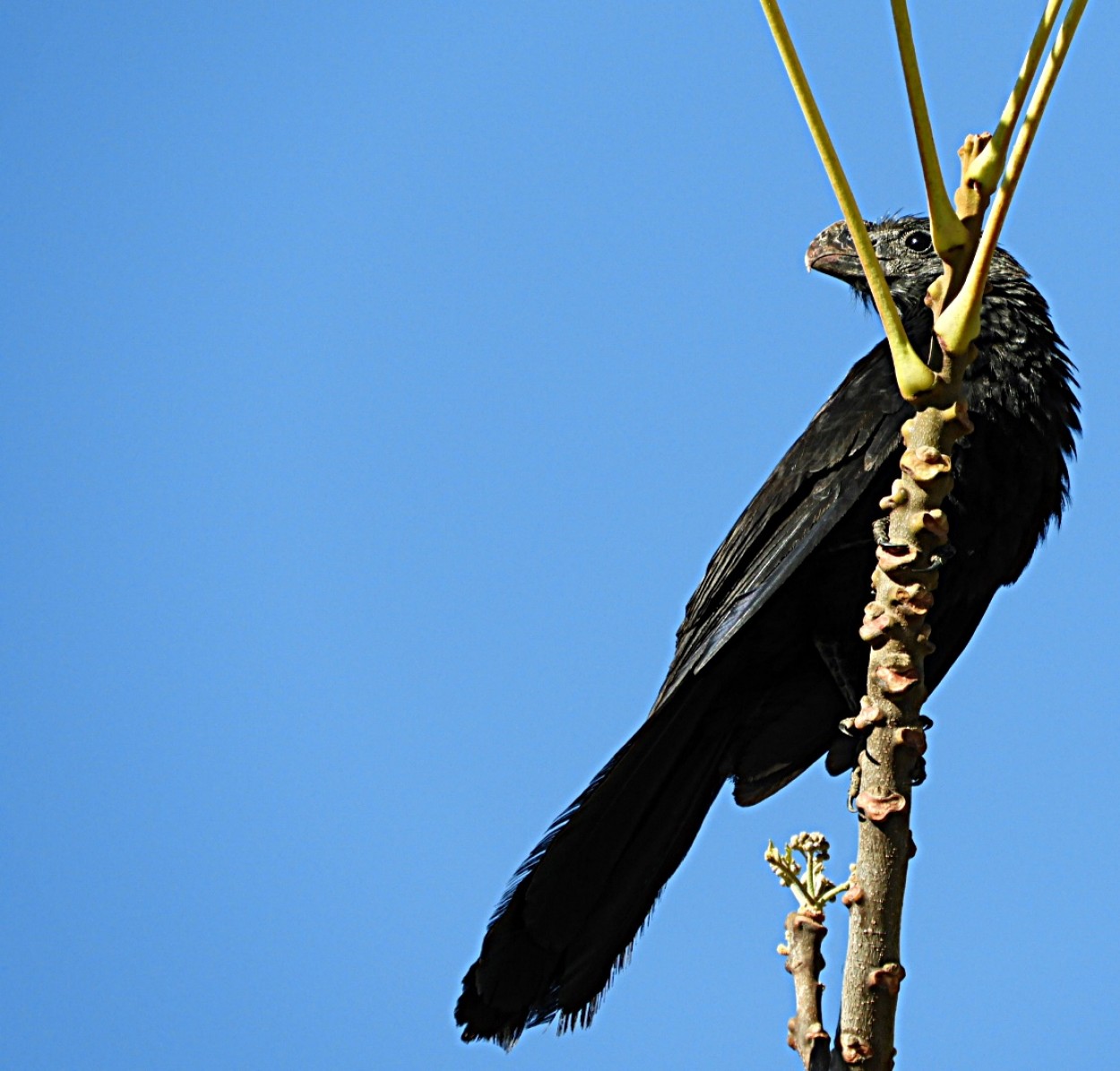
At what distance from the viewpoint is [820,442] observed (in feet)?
16.5

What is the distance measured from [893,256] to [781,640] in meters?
1.75

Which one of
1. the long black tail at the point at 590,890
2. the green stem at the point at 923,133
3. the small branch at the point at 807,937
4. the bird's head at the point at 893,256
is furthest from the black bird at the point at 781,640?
the green stem at the point at 923,133

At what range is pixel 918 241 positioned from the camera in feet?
19.5

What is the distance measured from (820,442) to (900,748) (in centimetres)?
167

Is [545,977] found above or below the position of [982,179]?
below

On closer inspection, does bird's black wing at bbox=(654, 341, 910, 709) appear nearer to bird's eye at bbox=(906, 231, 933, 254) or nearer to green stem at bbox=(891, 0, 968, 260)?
bird's eye at bbox=(906, 231, 933, 254)

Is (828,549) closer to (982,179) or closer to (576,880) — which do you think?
(576,880)

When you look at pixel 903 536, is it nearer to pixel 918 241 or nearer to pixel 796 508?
pixel 796 508

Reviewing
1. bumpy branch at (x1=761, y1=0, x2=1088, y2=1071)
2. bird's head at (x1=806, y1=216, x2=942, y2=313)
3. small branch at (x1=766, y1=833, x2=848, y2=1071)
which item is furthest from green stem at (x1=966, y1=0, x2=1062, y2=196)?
bird's head at (x1=806, y1=216, x2=942, y2=313)

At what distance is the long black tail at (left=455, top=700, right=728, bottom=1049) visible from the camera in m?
4.35

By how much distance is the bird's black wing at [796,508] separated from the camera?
4.83 metres

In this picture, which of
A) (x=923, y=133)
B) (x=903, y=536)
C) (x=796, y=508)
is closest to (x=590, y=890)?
(x=796, y=508)

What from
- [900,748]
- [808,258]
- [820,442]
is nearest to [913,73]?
[900,748]

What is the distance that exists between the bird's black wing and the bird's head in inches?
25.8
